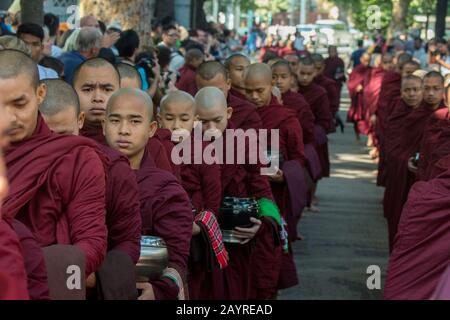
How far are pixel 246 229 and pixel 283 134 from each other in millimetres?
2142

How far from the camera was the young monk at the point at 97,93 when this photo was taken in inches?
219

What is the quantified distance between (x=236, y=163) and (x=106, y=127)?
6.32ft

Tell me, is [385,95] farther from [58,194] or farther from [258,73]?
[58,194]

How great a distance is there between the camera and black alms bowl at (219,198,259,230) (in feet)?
21.4

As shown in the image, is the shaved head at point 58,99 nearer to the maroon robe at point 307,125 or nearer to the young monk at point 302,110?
the young monk at point 302,110

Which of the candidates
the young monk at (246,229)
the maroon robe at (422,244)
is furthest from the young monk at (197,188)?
the maroon robe at (422,244)

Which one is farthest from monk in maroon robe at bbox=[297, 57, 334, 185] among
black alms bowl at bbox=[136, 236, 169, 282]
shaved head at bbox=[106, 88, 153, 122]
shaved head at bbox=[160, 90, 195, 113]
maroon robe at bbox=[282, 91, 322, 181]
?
black alms bowl at bbox=[136, 236, 169, 282]

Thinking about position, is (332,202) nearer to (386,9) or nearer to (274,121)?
(274,121)

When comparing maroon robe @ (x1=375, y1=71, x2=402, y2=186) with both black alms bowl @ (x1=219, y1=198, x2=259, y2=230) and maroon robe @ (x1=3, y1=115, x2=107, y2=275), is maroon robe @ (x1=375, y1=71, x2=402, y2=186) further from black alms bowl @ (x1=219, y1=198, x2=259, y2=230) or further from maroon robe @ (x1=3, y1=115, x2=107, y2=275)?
maroon robe @ (x1=3, y1=115, x2=107, y2=275)

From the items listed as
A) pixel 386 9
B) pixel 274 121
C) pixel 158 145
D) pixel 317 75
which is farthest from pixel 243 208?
pixel 386 9

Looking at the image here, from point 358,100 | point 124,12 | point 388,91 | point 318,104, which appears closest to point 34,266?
point 318,104

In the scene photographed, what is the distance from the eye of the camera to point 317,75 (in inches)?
586

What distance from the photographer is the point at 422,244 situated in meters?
5.00

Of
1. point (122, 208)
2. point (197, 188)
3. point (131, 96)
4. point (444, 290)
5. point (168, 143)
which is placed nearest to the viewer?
point (444, 290)
